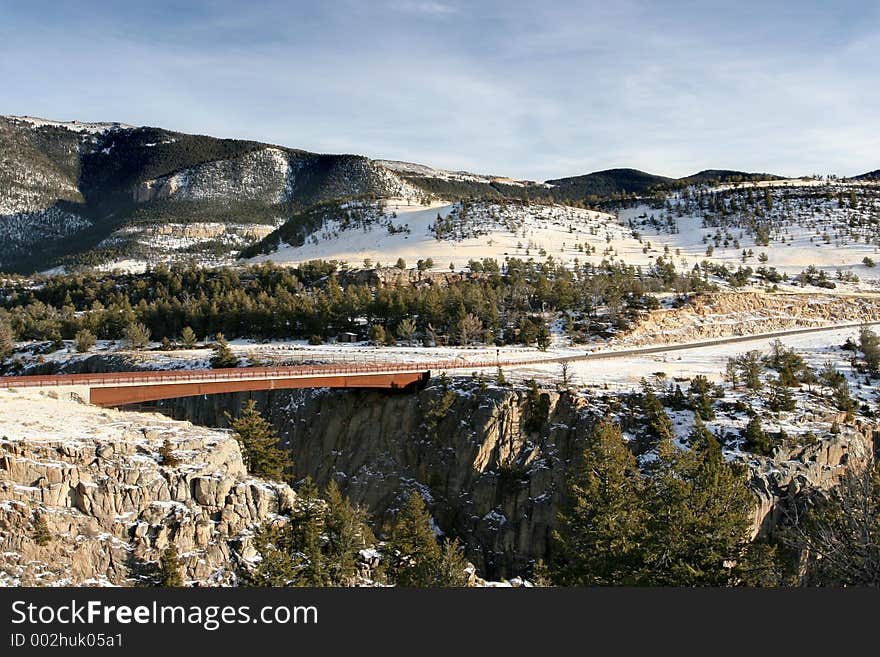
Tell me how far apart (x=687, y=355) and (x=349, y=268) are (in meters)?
48.3

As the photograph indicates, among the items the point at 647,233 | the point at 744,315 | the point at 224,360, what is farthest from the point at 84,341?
the point at 647,233

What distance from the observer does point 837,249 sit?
110m

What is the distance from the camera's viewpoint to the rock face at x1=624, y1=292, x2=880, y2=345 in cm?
6538

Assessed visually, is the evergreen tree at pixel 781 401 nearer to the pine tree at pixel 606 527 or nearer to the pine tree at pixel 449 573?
the pine tree at pixel 606 527

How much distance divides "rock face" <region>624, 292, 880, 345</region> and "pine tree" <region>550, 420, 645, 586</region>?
1392 inches

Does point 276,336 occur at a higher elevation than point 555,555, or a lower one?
higher

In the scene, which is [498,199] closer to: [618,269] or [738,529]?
[618,269]

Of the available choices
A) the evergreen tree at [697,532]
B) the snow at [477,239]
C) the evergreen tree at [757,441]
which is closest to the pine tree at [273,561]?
the evergreen tree at [697,532]

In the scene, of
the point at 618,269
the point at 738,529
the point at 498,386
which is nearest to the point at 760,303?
the point at 618,269

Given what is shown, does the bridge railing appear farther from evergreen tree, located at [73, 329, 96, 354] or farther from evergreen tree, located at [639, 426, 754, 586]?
evergreen tree, located at [639, 426, 754, 586]

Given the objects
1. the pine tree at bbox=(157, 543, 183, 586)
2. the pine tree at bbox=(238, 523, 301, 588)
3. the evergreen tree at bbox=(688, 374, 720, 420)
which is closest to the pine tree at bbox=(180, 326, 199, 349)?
the pine tree at bbox=(238, 523, 301, 588)

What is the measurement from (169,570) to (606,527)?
49.5 feet

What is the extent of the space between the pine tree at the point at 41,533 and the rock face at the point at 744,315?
162ft

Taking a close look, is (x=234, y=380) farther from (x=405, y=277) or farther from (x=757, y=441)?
(x=405, y=277)
